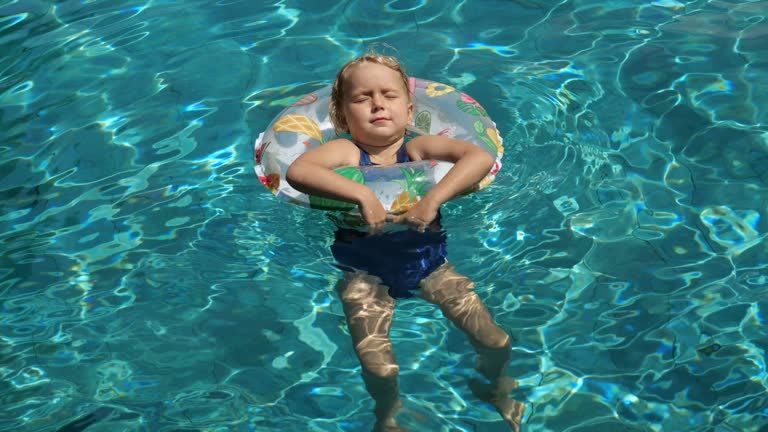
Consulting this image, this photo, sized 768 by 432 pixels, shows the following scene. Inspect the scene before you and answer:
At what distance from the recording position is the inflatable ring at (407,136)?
410cm

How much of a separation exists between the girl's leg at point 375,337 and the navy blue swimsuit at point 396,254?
49 mm

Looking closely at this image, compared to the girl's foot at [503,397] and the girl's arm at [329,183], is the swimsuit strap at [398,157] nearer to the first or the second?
the girl's arm at [329,183]

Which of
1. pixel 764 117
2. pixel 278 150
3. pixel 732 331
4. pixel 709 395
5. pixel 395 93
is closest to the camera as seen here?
pixel 709 395

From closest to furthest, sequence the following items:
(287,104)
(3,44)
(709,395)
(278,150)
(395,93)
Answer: (709,395), (395,93), (278,150), (287,104), (3,44)

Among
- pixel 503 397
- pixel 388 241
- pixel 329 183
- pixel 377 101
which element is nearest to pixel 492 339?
pixel 503 397

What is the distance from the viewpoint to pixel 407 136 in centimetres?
484

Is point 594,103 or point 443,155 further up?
point 443,155

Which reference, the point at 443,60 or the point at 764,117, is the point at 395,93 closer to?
the point at 443,60

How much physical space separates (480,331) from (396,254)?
1.51 ft

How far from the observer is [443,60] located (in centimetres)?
573

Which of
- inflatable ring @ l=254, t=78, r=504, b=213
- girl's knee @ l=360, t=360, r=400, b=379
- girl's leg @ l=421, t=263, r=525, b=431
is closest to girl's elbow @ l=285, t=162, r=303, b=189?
inflatable ring @ l=254, t=78, r=504, b=213

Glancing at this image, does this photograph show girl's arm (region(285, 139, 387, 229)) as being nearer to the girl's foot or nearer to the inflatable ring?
the inflatable ring

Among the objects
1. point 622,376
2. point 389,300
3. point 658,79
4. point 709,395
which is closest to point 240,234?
point 389,300

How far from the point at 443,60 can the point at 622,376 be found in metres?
2.63
